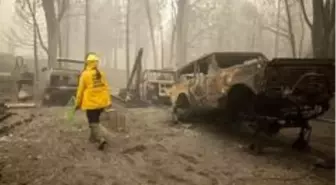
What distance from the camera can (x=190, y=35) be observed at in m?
40.2

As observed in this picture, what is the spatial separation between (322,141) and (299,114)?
6.65 feet

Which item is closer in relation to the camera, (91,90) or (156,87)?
(91,90)

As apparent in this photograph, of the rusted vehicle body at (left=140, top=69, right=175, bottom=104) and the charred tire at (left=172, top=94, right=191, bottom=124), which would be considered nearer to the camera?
the charred tire at (left=172, top=94, right=191, bottom=124)

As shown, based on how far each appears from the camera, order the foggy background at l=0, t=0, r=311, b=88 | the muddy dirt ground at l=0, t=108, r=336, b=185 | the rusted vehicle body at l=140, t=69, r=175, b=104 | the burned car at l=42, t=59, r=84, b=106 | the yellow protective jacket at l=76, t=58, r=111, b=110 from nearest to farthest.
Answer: the muddy dirt ground at l=0, t=108, r=336, b=185, the yellow protective jacket at l=76, t=58, r=111, b=110, the burned car at l=42, t=59, r=84, b=106, the rusted vehicle body at l=140, t=69, r=175, b=104, the foggy background at l=0, t=0, r=311, b=88

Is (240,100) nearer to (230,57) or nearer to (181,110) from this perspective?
(230,57)

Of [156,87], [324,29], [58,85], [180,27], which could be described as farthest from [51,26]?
[324,29]

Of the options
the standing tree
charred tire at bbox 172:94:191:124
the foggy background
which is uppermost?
the foggy background

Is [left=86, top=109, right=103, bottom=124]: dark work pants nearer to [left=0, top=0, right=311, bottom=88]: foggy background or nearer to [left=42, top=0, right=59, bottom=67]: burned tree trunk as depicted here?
[left=42, top=0, right=59, bottom=67]: burned tree trunk

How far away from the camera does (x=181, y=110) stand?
38.5 ft

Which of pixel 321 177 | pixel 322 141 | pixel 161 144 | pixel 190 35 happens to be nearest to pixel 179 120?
pixel 161 144

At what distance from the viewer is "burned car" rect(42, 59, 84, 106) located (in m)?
14.6

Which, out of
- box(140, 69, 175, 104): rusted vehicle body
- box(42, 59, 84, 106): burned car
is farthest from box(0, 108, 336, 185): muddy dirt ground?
box(140, 69, 175, 104): rusted vehicle body

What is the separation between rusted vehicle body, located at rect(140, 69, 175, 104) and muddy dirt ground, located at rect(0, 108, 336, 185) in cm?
652

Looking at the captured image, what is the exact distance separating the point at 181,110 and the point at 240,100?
355 centimetres
